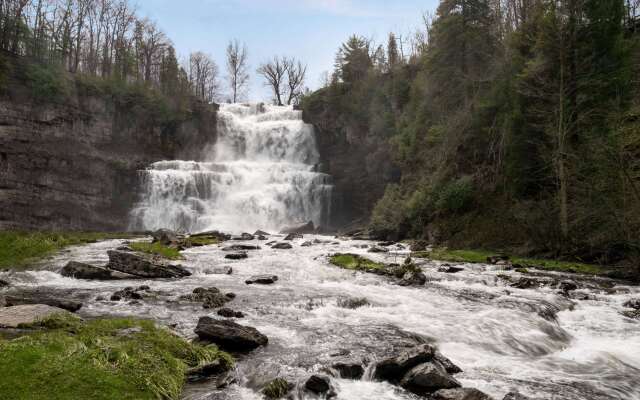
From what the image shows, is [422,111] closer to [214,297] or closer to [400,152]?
[400,152]

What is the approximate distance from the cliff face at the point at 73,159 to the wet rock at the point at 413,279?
122 feet

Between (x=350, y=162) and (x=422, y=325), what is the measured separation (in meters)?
44.6

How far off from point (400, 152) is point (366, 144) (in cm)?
1135

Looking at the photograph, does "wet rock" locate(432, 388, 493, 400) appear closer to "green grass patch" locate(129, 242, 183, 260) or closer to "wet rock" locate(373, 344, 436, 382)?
"wet rock" locate(373, 344, 436, 382)

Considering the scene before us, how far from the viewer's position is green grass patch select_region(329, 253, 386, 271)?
18375mm

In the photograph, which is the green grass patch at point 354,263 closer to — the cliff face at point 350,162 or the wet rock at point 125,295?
the wet rock at point 125,295

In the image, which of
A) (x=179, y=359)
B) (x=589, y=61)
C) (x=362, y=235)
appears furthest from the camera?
(x=362, y=235)

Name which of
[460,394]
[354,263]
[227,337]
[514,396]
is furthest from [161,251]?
[514,396]

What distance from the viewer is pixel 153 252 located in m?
21.1

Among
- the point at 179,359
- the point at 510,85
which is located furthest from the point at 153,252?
the point at 510,85

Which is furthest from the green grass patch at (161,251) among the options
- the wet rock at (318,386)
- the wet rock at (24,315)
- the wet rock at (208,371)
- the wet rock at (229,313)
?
the wet rock at (318,386)

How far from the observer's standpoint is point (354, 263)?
19375 mm

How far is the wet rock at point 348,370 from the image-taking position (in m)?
6.99

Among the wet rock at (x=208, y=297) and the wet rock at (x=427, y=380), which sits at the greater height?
the wet rock at (x=427, y=380)
